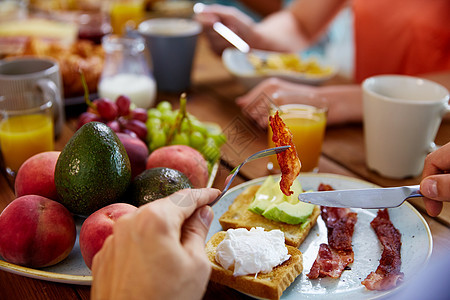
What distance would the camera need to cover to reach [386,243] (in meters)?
0.80

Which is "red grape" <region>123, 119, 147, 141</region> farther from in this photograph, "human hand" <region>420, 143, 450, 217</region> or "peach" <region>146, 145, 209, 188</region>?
"human hand" <region>420, 143, 450, 217</region>

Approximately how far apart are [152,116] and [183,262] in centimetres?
72

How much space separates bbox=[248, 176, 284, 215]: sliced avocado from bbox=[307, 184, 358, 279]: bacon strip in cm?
11

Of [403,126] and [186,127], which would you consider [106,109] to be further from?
[403,126]

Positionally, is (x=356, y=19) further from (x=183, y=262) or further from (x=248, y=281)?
(x=183, y=262)

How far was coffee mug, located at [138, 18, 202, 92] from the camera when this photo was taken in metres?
1.65

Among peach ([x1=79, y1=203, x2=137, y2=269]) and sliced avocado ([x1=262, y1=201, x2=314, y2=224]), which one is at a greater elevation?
peach ([x1=79, y1=203, x2=137, y2=269])

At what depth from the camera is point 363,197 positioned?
0.77 metres

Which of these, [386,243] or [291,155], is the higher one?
[291,155]

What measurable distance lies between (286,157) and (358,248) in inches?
8.8

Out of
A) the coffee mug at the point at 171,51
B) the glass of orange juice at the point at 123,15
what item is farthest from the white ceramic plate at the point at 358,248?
the glass of orange juice at the point at 123,15

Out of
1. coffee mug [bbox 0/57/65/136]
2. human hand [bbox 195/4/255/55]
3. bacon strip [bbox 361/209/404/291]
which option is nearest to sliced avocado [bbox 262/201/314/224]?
bacon strip [bbox 361/209/404/291]

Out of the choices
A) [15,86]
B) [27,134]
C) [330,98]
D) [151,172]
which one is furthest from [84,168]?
[330,98]

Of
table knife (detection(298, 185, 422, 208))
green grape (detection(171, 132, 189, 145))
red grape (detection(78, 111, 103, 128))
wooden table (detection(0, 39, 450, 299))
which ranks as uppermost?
table knife (detection(298, 185, 422, 208))
